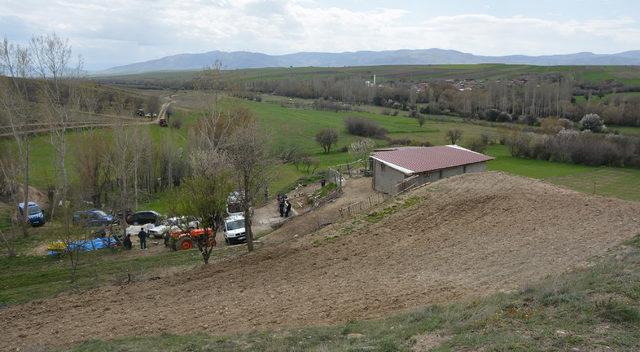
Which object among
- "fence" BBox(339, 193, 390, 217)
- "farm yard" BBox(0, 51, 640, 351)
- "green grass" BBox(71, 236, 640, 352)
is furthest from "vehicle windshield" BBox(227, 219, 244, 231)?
"green grass" BBox(71, 236, 640, 352)

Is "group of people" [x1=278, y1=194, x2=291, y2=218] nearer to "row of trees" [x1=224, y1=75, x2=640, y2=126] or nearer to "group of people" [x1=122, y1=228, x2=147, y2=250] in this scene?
"group of people" [x1=122, y1=228, x2=147, y2=250]

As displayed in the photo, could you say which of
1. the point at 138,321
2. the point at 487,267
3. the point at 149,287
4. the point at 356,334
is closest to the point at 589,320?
the point at 356,334

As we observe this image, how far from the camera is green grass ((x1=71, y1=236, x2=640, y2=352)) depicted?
10094mm

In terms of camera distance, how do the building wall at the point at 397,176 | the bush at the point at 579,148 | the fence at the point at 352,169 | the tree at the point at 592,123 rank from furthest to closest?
the tree at the point at 592,123 < the bush at the point at 579,148 < the fence at the point at 352,169 < the building wall at the point at 397,176

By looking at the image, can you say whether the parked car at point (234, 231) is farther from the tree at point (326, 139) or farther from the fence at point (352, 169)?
the tree at point (326, 139)

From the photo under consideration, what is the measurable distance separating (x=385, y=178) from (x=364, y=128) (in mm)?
51271

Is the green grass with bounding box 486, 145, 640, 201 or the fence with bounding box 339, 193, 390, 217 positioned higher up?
the fence with bounding box 339, 193, 390, 217

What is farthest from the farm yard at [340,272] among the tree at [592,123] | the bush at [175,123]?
the tree at [592,123]

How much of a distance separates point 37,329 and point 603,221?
22029mm

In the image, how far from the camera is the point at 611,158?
61031 millimetres

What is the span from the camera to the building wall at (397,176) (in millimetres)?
33594

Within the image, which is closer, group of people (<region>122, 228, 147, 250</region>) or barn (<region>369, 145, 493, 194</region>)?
group of people (<region>122, 228, 147, 250</region>)

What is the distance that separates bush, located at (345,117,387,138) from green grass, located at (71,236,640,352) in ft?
233

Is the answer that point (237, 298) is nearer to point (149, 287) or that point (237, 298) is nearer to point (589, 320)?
point (149, 287)
